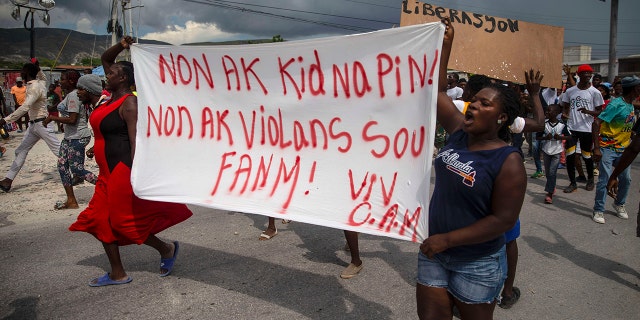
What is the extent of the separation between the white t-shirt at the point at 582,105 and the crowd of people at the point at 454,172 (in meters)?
0.02

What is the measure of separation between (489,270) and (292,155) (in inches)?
52.9

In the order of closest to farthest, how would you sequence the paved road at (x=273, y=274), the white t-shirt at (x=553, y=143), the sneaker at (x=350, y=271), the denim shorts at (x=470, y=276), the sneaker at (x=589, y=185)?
the denim shorts at (x=470, y=276), the paved road at (x=273, y=274), the sneaker at (x=350, y=271), the white t-shirt at (x=553, y=143), the sneaker at (x=589, y=185)

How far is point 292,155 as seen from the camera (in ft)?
9.31

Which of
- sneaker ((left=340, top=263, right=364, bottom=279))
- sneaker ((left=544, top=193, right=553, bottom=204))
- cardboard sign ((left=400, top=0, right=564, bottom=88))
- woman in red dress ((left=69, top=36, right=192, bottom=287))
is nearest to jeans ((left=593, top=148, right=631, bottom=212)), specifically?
sneaker ((left=544, top=193, right=553, bottom=204))

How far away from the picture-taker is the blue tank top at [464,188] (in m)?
1.95

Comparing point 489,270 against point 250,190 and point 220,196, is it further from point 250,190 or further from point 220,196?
point 220,196

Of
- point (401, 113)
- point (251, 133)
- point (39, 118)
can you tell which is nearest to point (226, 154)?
point (251, 133)

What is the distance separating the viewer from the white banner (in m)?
2.38

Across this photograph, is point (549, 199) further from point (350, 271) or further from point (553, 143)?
point (350, 271)

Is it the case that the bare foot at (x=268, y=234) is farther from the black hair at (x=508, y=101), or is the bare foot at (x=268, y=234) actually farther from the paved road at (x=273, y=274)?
the black hair at (x=508, y=101)

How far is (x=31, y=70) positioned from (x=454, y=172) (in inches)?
294

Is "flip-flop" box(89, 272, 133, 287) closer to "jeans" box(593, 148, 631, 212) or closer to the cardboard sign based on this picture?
the cardboard sign

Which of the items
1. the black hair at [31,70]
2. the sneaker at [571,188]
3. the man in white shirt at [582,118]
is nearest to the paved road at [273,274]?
the sneaker at [571,188]

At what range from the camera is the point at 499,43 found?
13.5 ft
